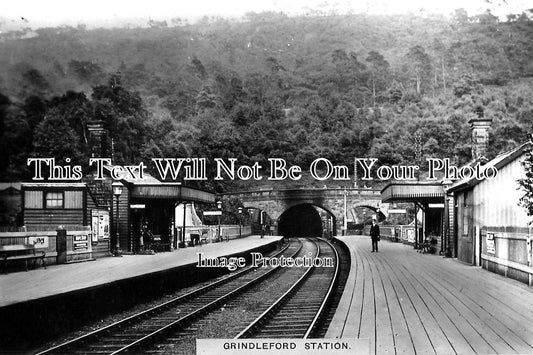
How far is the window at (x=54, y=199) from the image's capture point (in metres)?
15.3

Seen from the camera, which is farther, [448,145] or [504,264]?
[448,145]

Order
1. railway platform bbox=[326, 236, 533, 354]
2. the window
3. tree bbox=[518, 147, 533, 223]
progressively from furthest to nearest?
the window
tree bbox=[518, 147, 533, 223]
railway platform bbox=[326, 236, 533, 354]

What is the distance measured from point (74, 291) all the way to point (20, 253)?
4.49 metres

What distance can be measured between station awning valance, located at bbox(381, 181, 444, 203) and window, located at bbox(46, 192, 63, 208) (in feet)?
24.8

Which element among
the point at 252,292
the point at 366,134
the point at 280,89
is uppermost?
the point at 280,89

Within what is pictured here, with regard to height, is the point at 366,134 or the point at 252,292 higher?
the point at 366,134

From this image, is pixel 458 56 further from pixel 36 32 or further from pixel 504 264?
pixel 36 32

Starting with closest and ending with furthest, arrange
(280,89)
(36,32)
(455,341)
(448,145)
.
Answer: (455,341), (36,32), (280,89), (448,145)

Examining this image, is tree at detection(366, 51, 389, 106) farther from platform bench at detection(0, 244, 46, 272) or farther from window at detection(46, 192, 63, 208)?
window at detection(46, 192, 63, 208)

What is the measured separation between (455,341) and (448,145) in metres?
7.09

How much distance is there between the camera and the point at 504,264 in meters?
12.3

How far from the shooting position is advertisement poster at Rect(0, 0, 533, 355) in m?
8.08

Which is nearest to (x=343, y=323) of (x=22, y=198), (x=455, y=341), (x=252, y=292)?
(x=455, y=341)

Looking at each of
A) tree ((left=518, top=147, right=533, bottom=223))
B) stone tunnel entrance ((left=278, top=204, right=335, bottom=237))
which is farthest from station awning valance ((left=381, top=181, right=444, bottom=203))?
stone tunnel entrance ((left=278, top=204, right=335, bottom=237))
